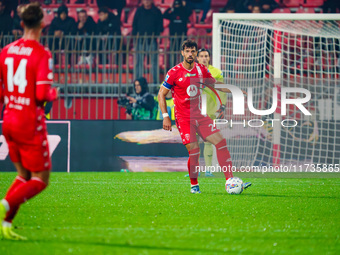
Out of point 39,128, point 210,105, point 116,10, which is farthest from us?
point 116,10

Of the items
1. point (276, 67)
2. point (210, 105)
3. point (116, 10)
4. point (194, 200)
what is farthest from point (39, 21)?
point (116, 10)

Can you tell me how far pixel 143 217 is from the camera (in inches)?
199

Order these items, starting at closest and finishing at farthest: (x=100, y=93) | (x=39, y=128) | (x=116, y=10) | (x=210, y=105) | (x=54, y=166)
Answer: (x=39, y=128), (x=210, y=105), (x=54, y=166), (x=100, y=93), (x=116, y=10)

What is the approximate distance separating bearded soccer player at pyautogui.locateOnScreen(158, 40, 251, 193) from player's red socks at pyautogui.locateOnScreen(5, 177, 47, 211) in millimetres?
3291

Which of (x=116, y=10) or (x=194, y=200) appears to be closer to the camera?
(x=194, y=200)

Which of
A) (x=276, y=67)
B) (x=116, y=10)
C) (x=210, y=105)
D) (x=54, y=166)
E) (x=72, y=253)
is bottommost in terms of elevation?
(x=54, y=166)

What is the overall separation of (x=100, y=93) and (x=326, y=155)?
559cm

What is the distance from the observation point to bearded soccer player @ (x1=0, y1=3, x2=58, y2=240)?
386 centimetres

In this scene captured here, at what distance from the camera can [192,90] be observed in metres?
7.30

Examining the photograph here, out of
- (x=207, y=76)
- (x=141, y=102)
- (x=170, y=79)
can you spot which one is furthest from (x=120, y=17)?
(x=170, y=79)

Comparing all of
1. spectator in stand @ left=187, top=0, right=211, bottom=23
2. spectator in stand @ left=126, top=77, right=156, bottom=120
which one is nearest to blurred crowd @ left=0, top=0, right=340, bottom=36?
spectator in stand @ left=187, top=0, right=211, bottom=23

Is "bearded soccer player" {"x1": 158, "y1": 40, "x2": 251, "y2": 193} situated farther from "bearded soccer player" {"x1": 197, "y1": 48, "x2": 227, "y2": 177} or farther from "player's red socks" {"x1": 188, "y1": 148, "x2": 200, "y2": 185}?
"bearded soccer player" {"x1": 197, "y1": 48, "x2": 227, "y2": 177}

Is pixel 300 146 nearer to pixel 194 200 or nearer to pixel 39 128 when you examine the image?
pixel 194 200

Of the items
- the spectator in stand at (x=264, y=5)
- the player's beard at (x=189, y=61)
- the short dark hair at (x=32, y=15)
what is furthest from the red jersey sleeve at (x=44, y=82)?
the spectator in stand at (x=264, y=5)
